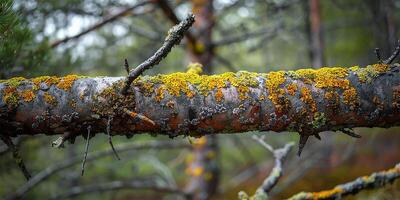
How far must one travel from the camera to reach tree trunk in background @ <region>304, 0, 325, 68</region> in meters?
6.03

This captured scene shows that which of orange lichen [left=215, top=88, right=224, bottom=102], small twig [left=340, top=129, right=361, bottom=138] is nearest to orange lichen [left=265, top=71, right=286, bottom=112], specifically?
orange lichen [left=215, top=88, right=224, bottom=102]

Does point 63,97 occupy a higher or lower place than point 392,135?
higher

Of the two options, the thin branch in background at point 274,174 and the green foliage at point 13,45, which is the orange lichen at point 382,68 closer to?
the thin branch in background at point 274,174

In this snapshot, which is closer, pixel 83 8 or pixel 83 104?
pixel 83 104

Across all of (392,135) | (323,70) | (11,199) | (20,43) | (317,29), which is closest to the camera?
(323,70)

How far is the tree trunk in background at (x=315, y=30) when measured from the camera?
19.8 ft

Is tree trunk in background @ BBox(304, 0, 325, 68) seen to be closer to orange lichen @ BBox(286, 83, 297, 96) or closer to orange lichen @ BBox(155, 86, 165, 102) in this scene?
orange lichen @ BBox(286, 83, 297, 96)

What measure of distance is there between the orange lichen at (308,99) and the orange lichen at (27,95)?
3.78ft

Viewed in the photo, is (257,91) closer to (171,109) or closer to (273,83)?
(273,83)

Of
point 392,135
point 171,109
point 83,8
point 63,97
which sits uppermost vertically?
point 83,8

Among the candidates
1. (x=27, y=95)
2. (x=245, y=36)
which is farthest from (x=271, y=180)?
(x=245, y=36)

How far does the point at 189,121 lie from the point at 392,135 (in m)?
10.5

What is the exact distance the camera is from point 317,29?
6219 millimetres

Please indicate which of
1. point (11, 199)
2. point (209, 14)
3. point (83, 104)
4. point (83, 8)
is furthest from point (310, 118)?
point (209, 14)
